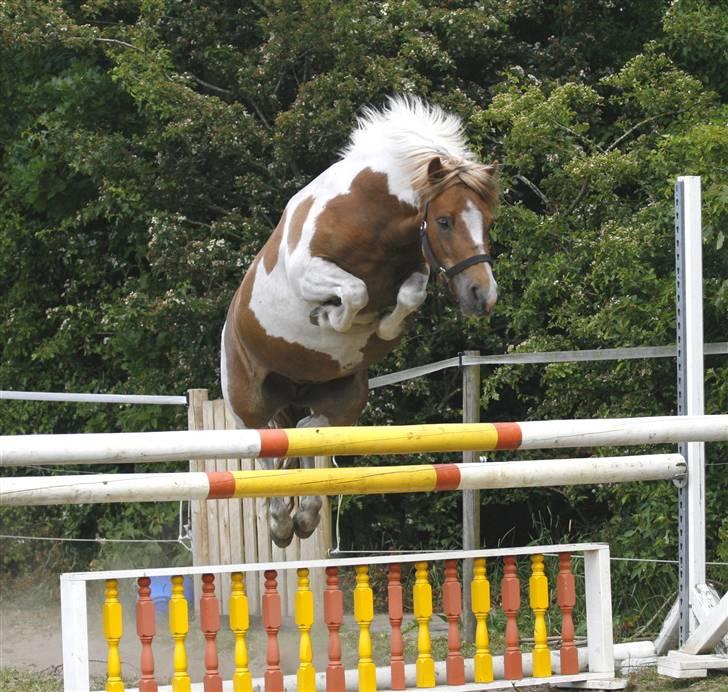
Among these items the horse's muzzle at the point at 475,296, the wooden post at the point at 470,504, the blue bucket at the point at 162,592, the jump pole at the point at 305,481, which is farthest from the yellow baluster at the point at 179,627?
the blue bucket at the point at 162,592

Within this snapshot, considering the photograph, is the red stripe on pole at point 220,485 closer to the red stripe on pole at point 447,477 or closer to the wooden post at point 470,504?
the red stripe on pole at point 447,477

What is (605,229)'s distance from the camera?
639 centimetres

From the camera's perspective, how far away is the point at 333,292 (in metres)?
4.26

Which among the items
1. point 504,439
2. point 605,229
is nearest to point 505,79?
point 605,229

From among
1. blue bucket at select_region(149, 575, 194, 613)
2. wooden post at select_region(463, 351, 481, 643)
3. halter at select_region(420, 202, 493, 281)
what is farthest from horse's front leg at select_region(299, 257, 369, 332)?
blue bucket at select_region(149, 575, 194, 613)

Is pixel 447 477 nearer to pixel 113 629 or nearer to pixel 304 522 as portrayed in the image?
pixel 113 629

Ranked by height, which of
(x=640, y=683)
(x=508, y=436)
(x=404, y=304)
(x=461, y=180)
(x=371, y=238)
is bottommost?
(x=640, y=683)

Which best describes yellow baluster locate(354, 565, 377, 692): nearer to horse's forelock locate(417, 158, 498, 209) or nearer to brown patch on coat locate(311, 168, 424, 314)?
Result: brown patch on coat locate(311, 168, 424, 314)

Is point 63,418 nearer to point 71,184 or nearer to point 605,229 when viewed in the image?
point 71,184

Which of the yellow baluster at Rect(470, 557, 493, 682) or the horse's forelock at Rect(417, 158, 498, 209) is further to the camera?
the horse's forelock at Rect(417, 158, 498, 209)

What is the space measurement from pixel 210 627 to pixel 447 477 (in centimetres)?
76

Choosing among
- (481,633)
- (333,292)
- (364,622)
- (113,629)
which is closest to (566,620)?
(481,633)

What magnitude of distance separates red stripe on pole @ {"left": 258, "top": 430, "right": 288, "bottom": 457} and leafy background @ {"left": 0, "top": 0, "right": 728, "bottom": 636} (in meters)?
3.04

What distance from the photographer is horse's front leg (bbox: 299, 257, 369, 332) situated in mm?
4215
